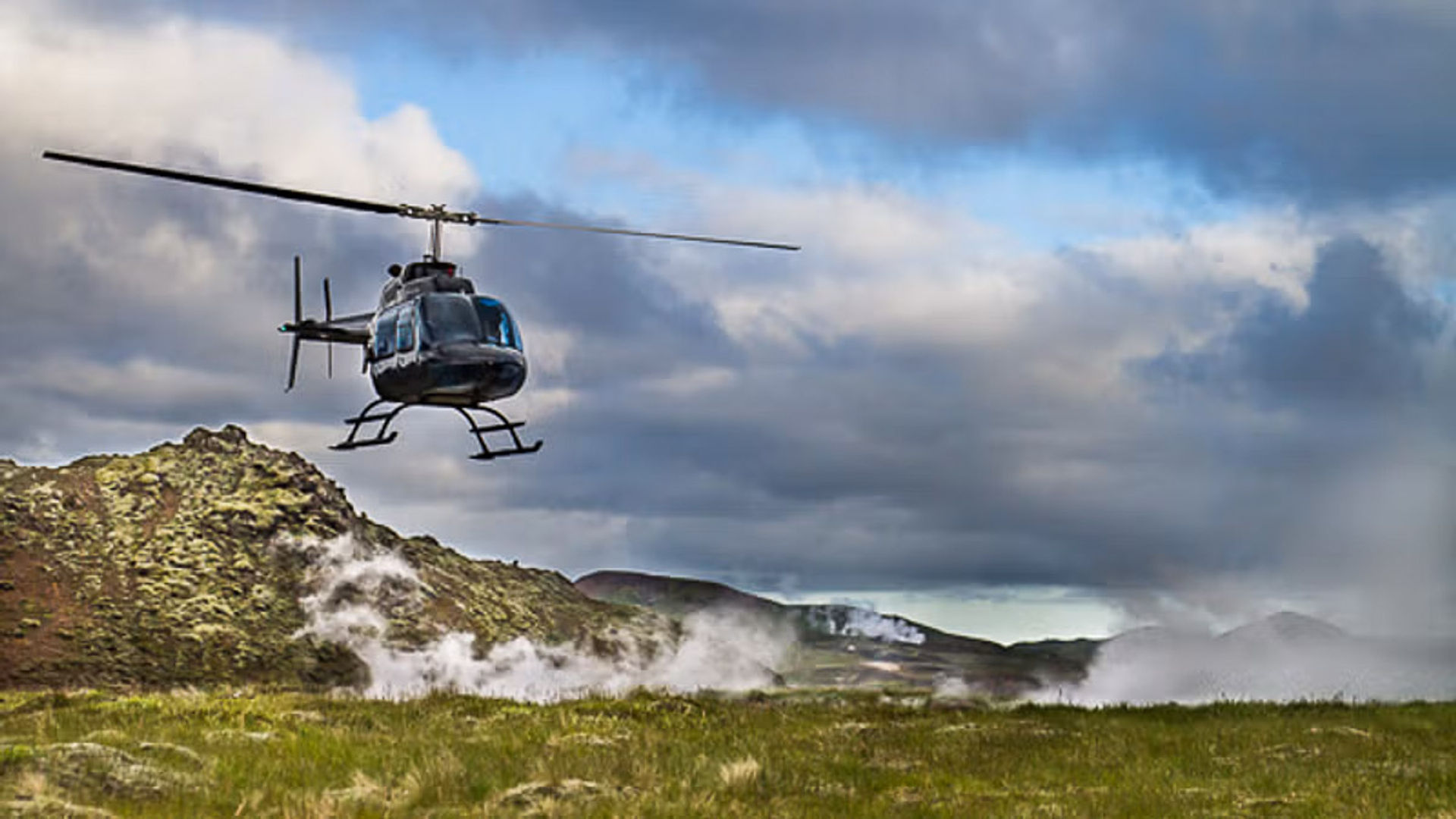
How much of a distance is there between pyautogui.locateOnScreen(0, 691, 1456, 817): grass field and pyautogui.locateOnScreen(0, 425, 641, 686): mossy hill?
97.2 feet

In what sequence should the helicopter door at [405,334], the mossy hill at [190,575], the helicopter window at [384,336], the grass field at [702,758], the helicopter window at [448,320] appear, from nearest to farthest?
1. the grass field at [702,758]
2. the helicopter window at [448,320]
3. the helicopter door at [405,334]
4. the helicopter window at [384,336]
5. the mossy hill at [190,575]

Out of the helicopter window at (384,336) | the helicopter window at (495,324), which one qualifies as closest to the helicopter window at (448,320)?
the helicopter window at (495,324)

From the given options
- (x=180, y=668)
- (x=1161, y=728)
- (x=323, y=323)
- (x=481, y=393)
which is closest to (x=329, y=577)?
(x=180, y=668)

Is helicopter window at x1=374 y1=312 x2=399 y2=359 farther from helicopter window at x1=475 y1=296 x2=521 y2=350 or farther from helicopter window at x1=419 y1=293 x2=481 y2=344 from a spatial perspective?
helicopter window at x1=475 y1=296 x2=521 y2=350

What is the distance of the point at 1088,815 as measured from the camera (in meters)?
15.7

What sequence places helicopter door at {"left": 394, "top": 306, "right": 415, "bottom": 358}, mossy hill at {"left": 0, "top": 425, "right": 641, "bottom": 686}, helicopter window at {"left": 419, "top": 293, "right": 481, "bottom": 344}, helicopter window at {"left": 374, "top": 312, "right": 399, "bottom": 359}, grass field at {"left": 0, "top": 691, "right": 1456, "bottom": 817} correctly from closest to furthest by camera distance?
grass field at {"left": 0, "top": 691, "right": 1456, "bottom": 817}, helicopter window at {"left": 419, "top": 293, "right": 481, "bottom": 344}, helicopter door at {"left": 394, "top": 306, "right": 415, "bottom": 358}, helicopter window at {"left": 374, "top": 312, "right": 399, "bottom": 359}, mossy hill at {"left": 0, "top": 425, "right": 641, "bottom": 686}

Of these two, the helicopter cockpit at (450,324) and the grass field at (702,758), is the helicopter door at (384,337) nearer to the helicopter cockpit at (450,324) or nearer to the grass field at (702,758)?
the helicopter cockpit at (450,324)

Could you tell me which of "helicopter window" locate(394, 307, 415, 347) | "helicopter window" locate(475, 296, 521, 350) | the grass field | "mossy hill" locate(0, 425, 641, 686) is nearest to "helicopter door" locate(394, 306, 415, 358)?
"helicopter window" locate(394, 307, 415, 347)

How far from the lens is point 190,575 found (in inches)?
2571

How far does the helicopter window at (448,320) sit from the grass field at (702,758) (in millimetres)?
7201

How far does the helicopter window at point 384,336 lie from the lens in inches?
1104

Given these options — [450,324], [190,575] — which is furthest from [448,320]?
[190,575]

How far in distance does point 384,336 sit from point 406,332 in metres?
1.00

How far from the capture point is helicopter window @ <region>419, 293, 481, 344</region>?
88.4 ft
